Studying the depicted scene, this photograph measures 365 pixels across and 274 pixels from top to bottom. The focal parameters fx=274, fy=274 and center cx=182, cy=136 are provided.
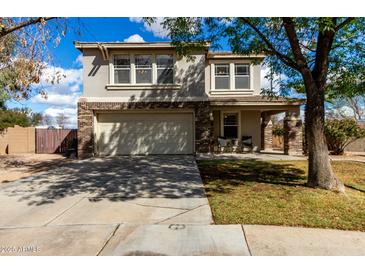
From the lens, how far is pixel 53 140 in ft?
61.7

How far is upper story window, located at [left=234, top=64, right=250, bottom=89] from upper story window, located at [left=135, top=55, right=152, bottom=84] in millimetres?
5181

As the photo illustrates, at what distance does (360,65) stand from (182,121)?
8824 mm

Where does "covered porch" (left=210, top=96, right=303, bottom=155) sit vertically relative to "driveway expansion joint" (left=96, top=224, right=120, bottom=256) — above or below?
above

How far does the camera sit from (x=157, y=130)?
49.2 feet

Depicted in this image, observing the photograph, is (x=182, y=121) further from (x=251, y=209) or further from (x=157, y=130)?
(x=251, y=209)

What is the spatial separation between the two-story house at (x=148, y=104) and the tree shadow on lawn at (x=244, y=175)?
11.8ft

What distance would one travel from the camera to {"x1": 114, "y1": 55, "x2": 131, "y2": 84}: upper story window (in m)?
14.4

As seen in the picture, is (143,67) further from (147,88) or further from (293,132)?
(293,132)

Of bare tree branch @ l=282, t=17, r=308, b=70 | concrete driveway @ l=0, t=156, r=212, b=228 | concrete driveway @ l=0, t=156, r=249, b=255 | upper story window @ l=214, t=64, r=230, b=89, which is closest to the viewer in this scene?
concrete driveway @ l=0, t=156, r=249, b=255

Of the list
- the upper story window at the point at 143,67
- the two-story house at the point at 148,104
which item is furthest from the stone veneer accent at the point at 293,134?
the upper story window at the point at 143,67

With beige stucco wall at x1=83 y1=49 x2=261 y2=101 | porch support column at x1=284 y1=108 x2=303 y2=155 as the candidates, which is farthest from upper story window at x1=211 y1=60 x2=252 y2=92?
porch support column at x1=284 y1=108 x2=303 y2=155

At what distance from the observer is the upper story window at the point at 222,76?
53.4 feet

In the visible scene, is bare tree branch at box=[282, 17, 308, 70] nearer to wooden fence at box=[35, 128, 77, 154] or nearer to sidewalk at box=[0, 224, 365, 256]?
sidewalk at box=[0, 224, 365, 256]

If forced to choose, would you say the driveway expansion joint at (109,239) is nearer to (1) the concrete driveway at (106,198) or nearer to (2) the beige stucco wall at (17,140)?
(1) the concrete driveway at (106,198)
